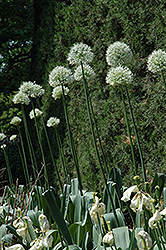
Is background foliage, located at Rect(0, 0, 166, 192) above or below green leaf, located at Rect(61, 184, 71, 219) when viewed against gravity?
above

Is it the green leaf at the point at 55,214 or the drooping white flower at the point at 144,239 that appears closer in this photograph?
the drooping white flower at the point at 144,239

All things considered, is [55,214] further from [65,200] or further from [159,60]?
[159,60]

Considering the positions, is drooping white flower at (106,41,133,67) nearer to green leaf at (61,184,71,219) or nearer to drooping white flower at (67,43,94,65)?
drooping white flower at (67,43,94,65)

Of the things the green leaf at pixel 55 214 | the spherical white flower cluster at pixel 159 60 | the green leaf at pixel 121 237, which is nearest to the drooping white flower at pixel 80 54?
the spherical white flower cluster at pixel 159 60

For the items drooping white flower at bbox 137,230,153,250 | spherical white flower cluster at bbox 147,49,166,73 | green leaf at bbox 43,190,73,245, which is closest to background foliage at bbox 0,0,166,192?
spherical white flower cluster at bbox 147,49,166,73

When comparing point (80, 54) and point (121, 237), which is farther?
point (80, 54)

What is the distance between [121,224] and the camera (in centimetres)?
183

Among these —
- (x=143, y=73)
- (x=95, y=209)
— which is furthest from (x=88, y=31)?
(x=95, y=209)

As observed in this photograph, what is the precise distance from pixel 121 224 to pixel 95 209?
94 cm

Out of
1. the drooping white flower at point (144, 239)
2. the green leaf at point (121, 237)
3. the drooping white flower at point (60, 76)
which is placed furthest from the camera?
the drooping white flower at point (60, 76)

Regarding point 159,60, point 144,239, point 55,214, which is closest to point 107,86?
point 159,60

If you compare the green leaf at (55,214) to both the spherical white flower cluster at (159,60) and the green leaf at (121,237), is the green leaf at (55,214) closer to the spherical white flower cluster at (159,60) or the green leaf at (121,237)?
the green leaf at (121,237)

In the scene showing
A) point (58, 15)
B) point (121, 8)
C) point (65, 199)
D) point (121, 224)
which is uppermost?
point (58, 15)

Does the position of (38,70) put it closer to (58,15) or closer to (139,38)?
(58,15)
